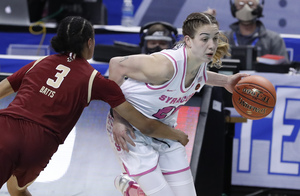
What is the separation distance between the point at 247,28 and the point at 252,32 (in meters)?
0.08

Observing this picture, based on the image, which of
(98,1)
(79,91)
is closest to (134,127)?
(79,91)

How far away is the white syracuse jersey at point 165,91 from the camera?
302cm

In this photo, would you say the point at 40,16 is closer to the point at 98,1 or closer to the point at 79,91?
the point at 98,1

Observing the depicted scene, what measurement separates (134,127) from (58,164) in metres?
1.26

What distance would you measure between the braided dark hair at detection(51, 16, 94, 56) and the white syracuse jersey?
1.18ft

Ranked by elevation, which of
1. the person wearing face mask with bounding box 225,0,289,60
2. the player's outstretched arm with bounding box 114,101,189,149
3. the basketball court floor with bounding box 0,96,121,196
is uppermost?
the player's outstretched arm with bounding box 114,101,189,149

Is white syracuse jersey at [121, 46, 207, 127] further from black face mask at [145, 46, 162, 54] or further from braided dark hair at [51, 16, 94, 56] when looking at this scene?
black face mask at [145, 46, 162, 54]

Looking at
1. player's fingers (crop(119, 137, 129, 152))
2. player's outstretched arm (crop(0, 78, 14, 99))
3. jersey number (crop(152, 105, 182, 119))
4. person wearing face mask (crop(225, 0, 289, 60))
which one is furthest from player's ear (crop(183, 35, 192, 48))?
person wearing face mask (crop(225, 0, 289, 60))

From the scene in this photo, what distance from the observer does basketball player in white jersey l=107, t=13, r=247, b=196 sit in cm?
300

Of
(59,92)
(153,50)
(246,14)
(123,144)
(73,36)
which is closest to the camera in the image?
(59,92)

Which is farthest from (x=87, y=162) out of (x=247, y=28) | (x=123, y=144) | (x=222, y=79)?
(x=247, y=28)

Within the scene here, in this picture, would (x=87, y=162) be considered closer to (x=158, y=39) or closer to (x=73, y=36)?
(x=73, y=36)

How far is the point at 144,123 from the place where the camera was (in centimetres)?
307

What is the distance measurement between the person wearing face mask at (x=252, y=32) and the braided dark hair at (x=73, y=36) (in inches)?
144
